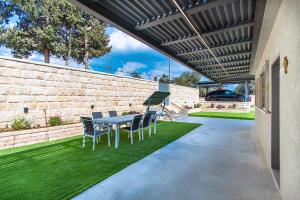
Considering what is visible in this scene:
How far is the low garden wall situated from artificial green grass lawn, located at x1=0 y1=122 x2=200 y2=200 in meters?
0.34

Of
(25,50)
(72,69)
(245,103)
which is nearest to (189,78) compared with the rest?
(245,103)

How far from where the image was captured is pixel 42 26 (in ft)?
52.4

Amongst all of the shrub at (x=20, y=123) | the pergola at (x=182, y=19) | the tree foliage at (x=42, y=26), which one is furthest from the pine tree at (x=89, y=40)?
the pergola at (x=182, y=19)

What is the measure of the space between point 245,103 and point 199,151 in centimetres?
1579

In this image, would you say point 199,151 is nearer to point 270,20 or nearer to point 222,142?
point 222,142

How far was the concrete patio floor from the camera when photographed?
2751 millimetres

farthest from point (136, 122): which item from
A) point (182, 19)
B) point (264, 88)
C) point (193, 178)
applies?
point (264, 88)

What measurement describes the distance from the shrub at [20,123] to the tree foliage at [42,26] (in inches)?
401

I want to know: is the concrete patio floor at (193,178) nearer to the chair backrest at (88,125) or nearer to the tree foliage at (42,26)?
the chair backrest at (88,125)

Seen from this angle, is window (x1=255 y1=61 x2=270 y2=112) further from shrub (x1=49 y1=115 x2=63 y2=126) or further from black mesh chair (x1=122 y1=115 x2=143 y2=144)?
shrub (x1=49 y1=115 x2=63 y2=126)

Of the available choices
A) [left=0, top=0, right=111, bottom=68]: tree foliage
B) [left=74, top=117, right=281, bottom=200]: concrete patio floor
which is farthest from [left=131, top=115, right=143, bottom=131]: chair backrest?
[left=0, top=0, right=111, bottom=68]: tree foliage

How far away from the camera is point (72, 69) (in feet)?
24.3

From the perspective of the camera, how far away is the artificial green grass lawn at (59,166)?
282 cm

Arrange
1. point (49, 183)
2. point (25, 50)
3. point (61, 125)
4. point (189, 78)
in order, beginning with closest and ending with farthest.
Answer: point (49, 183) < point (61, 125) < point (25, 50) < point (189, 78)
